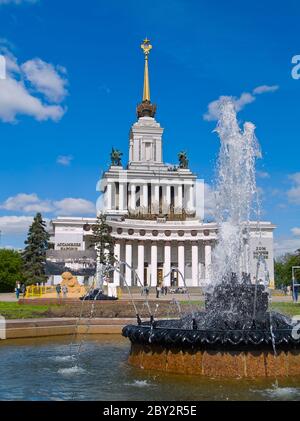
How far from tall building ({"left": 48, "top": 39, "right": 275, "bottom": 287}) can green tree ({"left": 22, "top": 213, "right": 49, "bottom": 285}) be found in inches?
382

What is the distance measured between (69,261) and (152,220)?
2539 cm

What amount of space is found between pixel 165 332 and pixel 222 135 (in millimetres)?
7933

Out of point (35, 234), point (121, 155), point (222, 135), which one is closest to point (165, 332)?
point (222, 135)

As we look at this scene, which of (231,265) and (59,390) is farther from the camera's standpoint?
(231,265)

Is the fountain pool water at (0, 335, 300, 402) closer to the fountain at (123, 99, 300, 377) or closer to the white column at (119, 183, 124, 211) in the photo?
the fountain at (123, 99, 300, 377)

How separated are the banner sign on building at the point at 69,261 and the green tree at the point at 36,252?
234 centimetres

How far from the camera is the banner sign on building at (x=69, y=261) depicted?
48688mm

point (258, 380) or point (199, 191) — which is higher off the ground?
point (199, 191)

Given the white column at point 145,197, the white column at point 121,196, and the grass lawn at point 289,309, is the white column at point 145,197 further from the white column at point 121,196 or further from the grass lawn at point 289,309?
the grass lawn at point 289,309

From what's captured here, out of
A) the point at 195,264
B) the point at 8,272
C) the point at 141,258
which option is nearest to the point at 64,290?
the point at 141,258

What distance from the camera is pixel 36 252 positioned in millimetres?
54656

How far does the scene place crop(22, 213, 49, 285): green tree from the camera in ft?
176

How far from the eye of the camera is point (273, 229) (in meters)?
72.5
